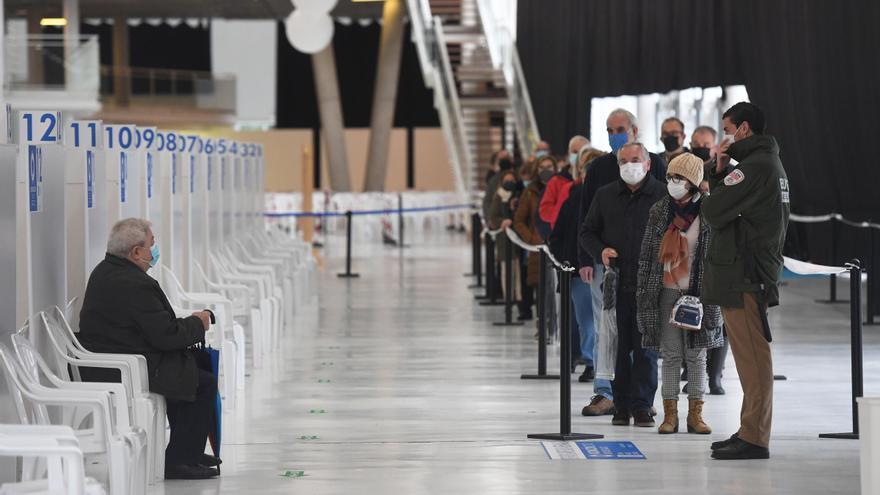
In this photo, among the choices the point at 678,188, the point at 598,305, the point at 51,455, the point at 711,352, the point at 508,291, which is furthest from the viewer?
the point at 508,291

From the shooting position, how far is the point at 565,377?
22.6 feet

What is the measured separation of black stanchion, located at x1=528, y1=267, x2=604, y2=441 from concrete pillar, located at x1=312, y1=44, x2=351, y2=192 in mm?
27197

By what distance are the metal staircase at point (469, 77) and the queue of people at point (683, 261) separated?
51.1 feet

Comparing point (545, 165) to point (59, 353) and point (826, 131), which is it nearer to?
point (826, 131)

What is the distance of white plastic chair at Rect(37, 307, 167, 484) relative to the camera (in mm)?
5855

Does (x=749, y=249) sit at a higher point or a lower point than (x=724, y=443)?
higher

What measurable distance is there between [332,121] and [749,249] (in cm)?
2811

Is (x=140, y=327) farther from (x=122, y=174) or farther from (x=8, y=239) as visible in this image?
(x=122, y=174)

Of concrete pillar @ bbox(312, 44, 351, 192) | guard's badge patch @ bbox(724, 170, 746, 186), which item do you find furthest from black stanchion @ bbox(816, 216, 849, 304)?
concrete pillar @ bbox(312, 44, 351, 192)

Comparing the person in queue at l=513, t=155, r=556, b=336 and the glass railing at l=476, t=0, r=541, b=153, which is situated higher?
the glass railing at l=476, t=0, r=541, b=153

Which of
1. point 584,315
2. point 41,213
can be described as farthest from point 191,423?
point 584,315

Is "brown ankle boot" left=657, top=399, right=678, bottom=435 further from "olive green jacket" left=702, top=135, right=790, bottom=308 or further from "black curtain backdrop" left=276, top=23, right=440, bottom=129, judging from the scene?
"black curtain backdrop" left=276, top=23, right=440, bottom=129

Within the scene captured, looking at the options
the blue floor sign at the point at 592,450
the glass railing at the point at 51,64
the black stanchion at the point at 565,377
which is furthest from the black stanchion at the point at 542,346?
the glass railing at the point at 51,64

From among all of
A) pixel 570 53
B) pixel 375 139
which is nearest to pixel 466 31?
pixel 570 53
